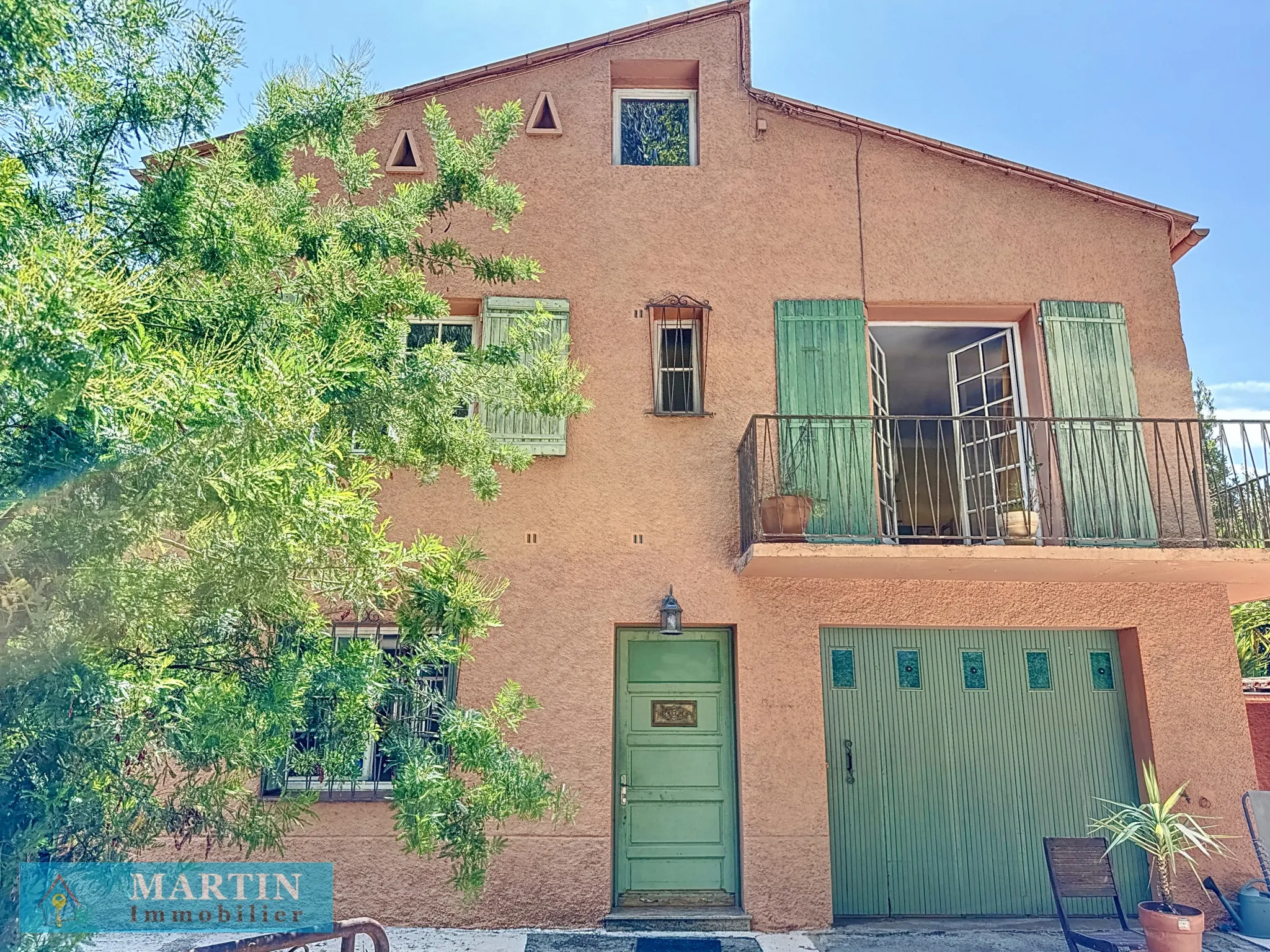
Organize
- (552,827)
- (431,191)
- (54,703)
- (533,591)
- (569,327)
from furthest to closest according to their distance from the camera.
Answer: (569,327), (533,591), (552,827), (431,191), (54,703)

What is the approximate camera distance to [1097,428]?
726cm

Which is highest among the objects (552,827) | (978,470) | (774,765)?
(978,470)

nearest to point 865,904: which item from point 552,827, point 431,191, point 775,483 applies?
point 552,827

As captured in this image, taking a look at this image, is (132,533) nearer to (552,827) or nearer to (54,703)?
(54,703)

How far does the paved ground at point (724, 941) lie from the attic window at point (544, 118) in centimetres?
688

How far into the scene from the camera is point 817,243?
25.3ft

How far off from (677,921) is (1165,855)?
339 cm

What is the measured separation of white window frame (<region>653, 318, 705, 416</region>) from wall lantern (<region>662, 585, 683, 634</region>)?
1683 millimetres

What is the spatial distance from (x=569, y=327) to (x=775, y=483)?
2.31 meters

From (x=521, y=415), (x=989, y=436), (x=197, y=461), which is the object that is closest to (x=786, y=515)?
(x=989, y=436)

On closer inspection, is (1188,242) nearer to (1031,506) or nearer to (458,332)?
(1031,506)

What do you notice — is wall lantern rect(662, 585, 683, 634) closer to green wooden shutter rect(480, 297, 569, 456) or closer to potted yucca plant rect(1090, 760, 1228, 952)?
green wooden shutter rect(480, 297, 569, 456)
